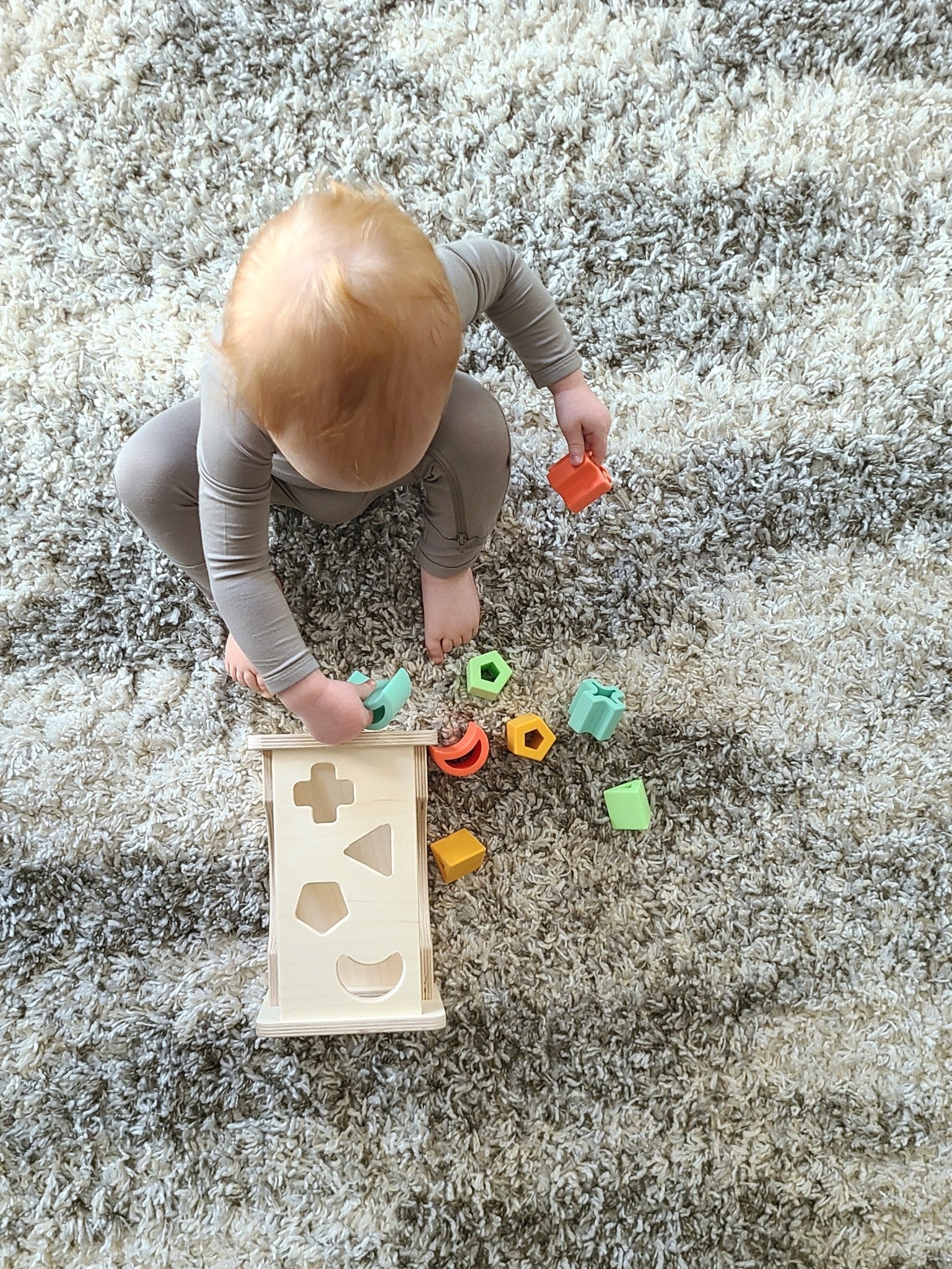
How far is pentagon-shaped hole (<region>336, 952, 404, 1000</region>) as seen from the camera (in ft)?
2.54

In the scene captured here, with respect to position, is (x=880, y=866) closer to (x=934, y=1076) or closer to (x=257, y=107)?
(x=934, y=1076)

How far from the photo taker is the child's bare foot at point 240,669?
824mm

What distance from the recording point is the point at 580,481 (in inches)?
30.9

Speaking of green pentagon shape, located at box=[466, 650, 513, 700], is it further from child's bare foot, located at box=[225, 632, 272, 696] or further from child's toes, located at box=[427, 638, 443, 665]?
child's bare foot, located at box=[225, 632, 272, 696]

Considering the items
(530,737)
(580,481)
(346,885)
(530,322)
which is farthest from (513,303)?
(346,885)

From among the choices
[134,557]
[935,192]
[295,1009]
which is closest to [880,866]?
[295,1009]

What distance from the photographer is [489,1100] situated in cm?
83

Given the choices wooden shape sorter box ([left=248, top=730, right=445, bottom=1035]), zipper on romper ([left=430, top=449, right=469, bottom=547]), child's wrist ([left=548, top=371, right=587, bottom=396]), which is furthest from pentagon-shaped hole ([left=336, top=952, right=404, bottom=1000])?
child's wrist ([left=548, top=371, right=587, bottom=396])

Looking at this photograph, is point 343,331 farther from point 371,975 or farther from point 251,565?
point 371,975

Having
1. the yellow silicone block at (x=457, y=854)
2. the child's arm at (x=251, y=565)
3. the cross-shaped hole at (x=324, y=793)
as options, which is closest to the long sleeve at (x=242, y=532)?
the child's arm at (x=251, y=565)

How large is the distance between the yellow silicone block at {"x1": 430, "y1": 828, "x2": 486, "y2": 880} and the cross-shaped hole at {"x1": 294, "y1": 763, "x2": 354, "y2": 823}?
97 millimetres

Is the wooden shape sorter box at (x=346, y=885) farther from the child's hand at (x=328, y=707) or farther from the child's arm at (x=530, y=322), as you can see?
the child's arm at (x=530, y=322)

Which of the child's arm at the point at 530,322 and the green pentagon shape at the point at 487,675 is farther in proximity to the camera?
the green pentagon shape at the point at 487,675

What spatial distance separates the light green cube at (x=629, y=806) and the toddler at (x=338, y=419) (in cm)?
20
